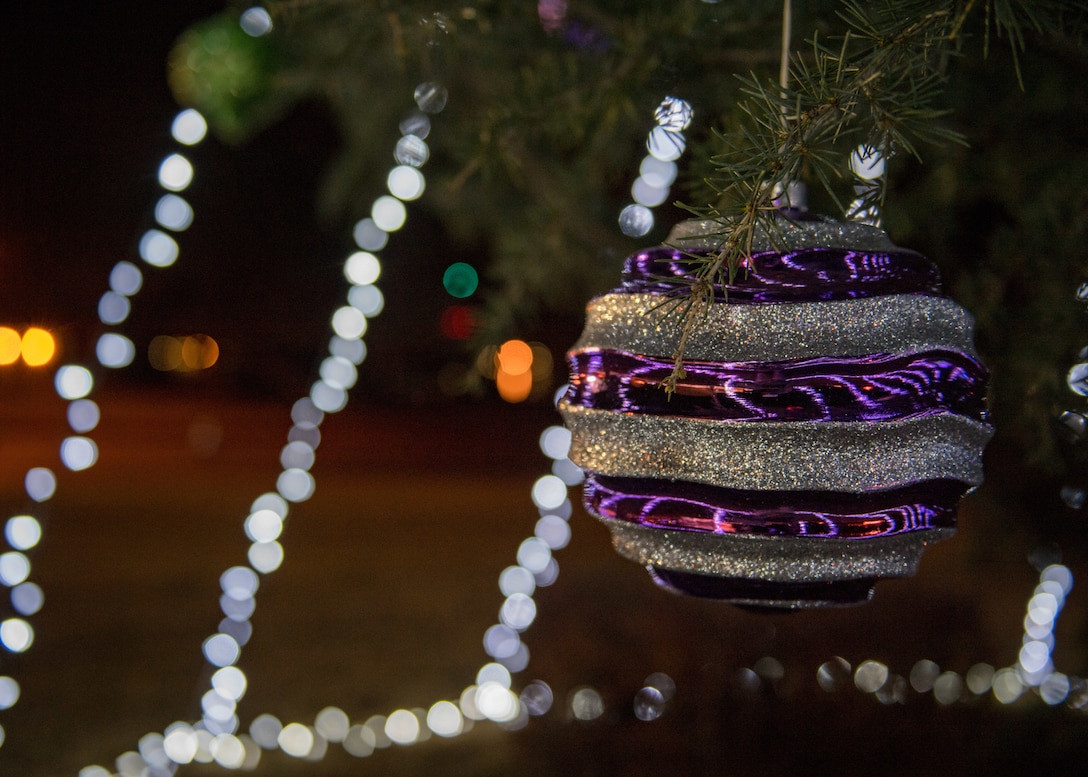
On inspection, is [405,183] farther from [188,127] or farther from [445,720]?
[445,720]

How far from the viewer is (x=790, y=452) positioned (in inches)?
14.9

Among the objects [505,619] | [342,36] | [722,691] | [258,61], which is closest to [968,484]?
[342,36]

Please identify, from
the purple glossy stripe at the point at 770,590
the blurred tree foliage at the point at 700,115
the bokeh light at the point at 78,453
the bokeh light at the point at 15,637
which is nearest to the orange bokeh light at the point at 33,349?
the bokeh light at the point at 15,637

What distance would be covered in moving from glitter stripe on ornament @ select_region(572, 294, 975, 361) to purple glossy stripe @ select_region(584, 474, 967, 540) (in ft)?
0.20

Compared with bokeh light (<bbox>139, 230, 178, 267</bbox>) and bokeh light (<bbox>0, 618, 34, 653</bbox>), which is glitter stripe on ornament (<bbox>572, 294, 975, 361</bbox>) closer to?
bokeh light (<bbox>139, 230, 178, 267</bbox>)

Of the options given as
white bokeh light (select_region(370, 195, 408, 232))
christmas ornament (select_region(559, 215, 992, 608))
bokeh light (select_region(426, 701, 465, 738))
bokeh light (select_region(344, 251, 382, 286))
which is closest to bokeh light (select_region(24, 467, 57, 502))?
bokeh light (select_region(344, 251, 382, 286))

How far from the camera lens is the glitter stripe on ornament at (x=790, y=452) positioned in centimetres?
38

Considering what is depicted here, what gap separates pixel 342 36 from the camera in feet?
2.96

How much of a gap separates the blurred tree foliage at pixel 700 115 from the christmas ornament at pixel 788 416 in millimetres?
82

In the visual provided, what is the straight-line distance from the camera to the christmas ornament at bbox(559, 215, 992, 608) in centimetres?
38

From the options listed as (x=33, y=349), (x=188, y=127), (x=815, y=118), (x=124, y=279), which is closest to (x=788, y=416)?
(x=815, y=118)

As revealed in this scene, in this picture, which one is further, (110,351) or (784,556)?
(110,351)

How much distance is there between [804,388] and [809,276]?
0.06 metres

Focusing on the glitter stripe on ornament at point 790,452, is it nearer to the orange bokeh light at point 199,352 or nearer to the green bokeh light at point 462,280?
the green bokeh light at point 462,280
